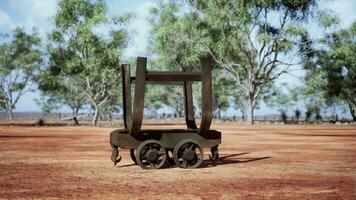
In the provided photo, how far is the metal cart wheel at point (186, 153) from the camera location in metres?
11.7

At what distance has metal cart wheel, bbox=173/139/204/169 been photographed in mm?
11656

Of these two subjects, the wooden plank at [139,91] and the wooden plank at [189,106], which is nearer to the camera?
the wooden plank at [139,91]

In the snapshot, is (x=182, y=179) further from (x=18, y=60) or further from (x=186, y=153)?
(x=18, y=60)

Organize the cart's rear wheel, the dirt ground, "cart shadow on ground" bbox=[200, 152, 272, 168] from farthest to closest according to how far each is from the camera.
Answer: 1. "cart shadow on ground" bbox=[200, 152, 272, 168]
2. the cart's rear wheel
3. the dirt ground

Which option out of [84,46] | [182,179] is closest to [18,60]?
[84,46]

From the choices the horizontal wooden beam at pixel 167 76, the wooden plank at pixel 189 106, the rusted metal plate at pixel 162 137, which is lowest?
the rusted metal plate at pixel 162 137

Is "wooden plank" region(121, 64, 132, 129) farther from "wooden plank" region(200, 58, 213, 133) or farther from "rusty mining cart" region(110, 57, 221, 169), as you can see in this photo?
"wooden plank" region(200, 58, 213, 133)

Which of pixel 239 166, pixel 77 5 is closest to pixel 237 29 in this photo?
pixel 77 5

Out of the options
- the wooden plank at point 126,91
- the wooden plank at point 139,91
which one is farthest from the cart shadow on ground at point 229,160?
the wooden plank at point 126,91

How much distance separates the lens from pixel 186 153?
11.8 m

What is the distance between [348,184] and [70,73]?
39.4m

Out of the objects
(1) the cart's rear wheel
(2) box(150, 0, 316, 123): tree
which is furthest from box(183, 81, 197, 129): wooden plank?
(2) box(150, 0, 316, 123): tree

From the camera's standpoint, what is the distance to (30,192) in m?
8.52

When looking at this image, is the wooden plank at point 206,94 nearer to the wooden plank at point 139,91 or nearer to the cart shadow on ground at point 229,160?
the cart shadow on ground at point 229,160
